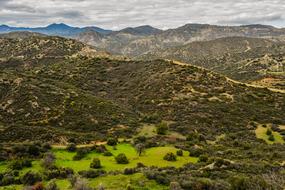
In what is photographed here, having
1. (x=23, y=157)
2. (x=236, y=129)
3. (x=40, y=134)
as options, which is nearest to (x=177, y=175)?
(x=23, y=157)

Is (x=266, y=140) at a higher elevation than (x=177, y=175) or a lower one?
lower

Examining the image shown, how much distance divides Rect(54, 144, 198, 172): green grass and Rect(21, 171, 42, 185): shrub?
417 cm

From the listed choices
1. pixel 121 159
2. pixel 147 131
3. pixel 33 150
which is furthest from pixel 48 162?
pixel 147 131

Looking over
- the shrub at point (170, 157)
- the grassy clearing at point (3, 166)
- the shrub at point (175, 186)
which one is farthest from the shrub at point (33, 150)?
the shrub at point (175, 186)

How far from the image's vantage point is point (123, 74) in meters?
88.3

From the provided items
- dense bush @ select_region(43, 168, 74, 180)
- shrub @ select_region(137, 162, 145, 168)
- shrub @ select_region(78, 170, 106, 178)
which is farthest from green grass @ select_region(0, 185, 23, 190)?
shrub @ select_region(137, 162, 145, 168)

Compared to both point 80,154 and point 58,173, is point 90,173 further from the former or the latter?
point 80,154

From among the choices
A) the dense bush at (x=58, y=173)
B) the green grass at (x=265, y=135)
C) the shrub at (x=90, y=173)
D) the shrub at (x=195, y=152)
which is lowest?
the green grass at (x=265, y=135)

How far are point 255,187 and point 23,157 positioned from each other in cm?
1999

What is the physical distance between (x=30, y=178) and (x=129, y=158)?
35.6 ft

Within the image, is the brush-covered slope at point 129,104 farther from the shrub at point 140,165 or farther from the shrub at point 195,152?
the shrub at point 140,165

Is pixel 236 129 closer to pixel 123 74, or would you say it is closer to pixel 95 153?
pixel 95 153

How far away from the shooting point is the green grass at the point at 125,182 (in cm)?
2255

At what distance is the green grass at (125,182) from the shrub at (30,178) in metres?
3.62
